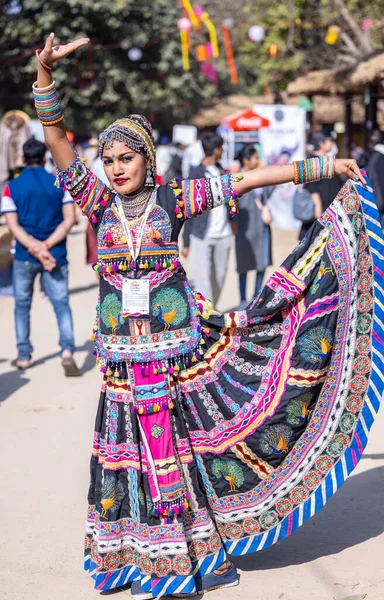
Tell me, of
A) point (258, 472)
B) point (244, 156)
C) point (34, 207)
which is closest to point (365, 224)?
point (258, 472)

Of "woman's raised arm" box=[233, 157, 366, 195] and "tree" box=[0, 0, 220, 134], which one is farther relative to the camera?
"tree" box=[0, 0, 220, 134]

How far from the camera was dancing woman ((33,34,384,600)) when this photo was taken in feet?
11.6

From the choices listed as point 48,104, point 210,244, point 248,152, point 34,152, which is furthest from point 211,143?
point 48,104

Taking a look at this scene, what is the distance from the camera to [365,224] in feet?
12.3

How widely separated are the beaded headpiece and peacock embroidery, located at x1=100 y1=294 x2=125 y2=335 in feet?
1.60

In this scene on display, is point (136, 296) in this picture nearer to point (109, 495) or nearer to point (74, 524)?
point (109, 495)

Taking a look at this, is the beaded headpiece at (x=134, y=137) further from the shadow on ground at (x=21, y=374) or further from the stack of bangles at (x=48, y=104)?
the shadow on ground at (x=21, y=374)

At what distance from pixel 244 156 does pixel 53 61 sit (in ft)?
17.3

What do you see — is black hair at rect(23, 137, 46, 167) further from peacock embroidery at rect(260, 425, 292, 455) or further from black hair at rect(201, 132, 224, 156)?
peacock embroidery at rect(260, 425, 292, 455)

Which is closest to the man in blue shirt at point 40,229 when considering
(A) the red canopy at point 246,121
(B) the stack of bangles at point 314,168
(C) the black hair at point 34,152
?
(C) the black hair at point 34,152

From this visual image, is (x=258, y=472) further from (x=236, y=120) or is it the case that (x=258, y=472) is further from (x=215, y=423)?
(x=236, y=120)

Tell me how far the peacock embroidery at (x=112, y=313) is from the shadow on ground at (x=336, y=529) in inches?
50.6

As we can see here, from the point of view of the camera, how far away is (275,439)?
3.63m

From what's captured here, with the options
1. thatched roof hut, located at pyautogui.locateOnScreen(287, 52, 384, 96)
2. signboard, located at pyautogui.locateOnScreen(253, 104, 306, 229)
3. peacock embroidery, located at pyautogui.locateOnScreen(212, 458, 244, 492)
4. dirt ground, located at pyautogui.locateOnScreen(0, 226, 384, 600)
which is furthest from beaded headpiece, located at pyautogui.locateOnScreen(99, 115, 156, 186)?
signboard, located at pyautogui.locateOnScreen(253, 104, 306, 229)
